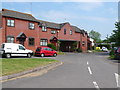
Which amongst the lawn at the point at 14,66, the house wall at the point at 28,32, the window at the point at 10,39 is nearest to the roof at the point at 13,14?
the house wall at the point at 28,32

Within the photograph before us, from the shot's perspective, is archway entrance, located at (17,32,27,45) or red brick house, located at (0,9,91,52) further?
archway entrance, located at (17,32,27,45)

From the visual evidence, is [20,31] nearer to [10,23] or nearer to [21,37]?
[21,37]

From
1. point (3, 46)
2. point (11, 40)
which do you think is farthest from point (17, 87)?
point (11, 40)

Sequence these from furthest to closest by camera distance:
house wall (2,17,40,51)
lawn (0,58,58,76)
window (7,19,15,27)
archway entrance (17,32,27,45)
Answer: archway entrance (17,32,27,45) → window (7,19,15,27) → house wall (2,17,40,51) → lawn (0,58,58,76)

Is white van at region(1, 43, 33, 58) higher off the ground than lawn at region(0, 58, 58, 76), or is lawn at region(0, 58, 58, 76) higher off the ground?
white van at region(1, 43, 33, 58)

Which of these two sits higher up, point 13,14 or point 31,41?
point 13,14

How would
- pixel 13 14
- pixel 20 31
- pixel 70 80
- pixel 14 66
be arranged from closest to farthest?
pixel 70 80, pixel 14 66, pixel 13 14, pixel 20 31

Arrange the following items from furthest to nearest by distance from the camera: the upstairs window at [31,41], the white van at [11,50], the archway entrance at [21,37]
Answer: the upstairs window at [31,41] < the archway entrance at [21,37] < the white van at [11,50]

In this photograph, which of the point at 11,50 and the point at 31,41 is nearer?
the point at 11,50

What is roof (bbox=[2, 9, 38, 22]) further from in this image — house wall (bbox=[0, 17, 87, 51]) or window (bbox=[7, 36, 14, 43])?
window (bbox=[7, 36, 14, 43])

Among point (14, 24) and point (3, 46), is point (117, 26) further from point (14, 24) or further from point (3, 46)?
point (3, 46)

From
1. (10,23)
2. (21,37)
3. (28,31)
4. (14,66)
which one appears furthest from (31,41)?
(14,66)

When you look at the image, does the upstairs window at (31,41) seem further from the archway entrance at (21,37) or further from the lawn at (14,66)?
the lawn at (14,66)

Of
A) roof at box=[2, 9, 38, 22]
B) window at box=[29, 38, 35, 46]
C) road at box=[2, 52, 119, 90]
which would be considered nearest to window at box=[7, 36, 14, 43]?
roof at box=[2, 9, 38, 22]
